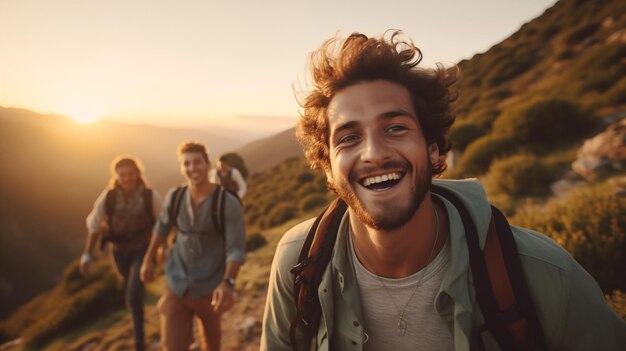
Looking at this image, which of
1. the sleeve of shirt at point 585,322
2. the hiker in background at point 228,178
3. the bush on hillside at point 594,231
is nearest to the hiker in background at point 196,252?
the sleeve of shirt at point 585,322

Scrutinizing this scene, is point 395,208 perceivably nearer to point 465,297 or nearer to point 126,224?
point 465,297

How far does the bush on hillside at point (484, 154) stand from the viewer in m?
8.47

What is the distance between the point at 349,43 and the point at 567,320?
1.83 meters

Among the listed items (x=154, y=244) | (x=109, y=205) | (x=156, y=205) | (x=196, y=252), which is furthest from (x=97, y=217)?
(x=196, y=252)

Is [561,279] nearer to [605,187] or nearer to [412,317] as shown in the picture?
[412,317]

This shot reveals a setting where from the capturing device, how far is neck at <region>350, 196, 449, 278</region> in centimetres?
151

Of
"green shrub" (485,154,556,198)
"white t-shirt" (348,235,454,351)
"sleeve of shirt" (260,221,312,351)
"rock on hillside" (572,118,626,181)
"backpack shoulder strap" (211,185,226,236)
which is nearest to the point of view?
"white t-shirt" (348,235,454,351)

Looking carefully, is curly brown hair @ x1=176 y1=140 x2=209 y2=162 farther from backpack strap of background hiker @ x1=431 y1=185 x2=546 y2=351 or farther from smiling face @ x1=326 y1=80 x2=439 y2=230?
backpack strap of background hiker @ x1=431 y1=185 x2=546 y2=351

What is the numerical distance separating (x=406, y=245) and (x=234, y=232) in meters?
2.18

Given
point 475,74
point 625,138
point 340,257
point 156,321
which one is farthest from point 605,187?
point 475,74

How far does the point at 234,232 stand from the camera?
3.20m

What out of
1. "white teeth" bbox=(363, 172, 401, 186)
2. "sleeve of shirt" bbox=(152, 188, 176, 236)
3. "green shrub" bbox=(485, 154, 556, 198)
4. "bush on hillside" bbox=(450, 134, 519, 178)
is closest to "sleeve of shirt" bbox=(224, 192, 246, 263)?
"sleeve of shirt" bbox=(152, 188, 176, 236)

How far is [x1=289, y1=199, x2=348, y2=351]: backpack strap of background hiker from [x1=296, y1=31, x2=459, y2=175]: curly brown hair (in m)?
0.61

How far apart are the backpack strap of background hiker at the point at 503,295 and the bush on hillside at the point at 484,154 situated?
7959 millimetres
